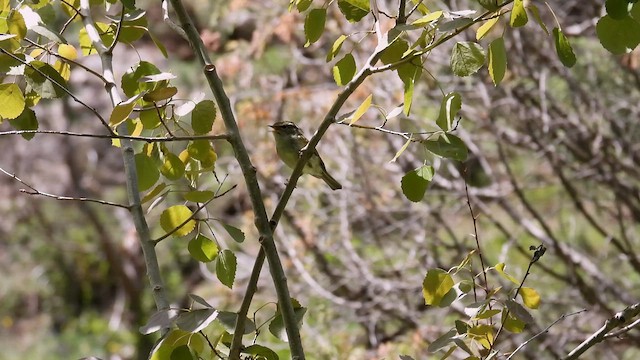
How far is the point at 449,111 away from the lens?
110cm

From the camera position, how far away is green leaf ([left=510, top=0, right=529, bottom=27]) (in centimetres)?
102

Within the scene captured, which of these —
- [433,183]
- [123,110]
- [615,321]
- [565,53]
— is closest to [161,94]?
[123,110]

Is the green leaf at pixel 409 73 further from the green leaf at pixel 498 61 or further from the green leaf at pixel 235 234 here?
the green leaf at pixel 235 234

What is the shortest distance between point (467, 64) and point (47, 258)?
7.84 metres

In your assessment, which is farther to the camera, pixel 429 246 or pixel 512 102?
pixel 429 246

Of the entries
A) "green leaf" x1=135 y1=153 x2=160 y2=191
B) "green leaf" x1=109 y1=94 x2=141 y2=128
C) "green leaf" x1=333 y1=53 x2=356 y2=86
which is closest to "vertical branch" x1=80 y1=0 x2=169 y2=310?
"green leaf" x1=135 y1=153 x2=160 y2=191

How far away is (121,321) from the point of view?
7855 millimetres

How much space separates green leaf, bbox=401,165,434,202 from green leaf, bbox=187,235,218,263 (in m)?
0.29

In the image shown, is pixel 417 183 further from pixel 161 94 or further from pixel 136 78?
pixel 136 78

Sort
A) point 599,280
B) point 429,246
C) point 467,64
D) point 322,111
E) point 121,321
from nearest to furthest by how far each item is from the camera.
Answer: point 467,64 < point 599,280 < point 429,246 < point 322,111 < point 121,321

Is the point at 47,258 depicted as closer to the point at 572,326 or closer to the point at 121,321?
the point at 121,321

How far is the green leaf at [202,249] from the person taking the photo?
122 centimetres

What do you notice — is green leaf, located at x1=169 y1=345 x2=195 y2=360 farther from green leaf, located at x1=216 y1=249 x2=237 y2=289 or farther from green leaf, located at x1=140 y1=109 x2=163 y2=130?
green leaf, located at x1=140 y1=109 x2=163 y2=130

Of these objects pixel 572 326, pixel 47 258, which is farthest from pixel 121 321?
pixel 572 326
